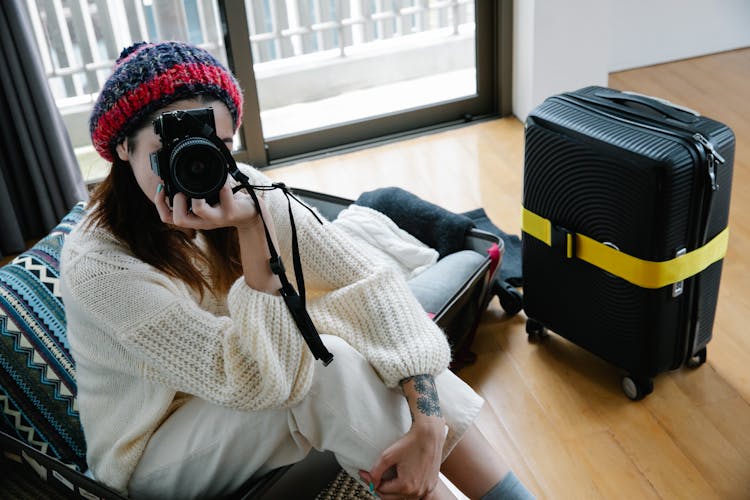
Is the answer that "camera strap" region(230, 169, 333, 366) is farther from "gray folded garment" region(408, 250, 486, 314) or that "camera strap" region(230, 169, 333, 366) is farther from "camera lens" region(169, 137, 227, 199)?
"gray folded garment" region(408, 250, 486, 314)

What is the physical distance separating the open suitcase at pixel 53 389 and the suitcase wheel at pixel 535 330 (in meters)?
0.12

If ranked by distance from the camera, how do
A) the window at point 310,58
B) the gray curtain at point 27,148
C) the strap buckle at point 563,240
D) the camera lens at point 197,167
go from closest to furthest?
the camera lens at point 197,167
the strap buckle at point 563,240
the gray curtain at point 27,148
the window at point 310,58

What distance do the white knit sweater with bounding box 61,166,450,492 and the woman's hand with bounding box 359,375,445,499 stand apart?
61 mm

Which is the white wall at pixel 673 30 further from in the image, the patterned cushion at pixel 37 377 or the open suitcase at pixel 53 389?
the patterned cushion at pixel 37 377

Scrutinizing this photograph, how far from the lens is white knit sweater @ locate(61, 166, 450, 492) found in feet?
3.76

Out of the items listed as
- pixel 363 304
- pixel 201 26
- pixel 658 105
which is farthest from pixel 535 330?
pixel 201 26

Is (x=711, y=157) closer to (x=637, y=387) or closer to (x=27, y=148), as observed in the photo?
(x=637, y=387)

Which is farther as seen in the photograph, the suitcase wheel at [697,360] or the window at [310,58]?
the window at [310,58]

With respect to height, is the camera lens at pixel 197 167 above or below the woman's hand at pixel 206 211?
above

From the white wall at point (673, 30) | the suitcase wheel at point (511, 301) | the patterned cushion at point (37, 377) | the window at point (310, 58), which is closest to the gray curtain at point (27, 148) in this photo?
the window at point (310, 58)

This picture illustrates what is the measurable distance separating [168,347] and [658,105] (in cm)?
103

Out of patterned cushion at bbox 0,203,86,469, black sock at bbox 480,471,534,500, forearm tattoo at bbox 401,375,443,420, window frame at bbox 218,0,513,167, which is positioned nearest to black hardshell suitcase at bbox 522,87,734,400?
black sock at bbox 480,471,534,500

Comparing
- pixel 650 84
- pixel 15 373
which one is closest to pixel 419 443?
pixel 15 373

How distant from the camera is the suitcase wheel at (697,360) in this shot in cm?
176
